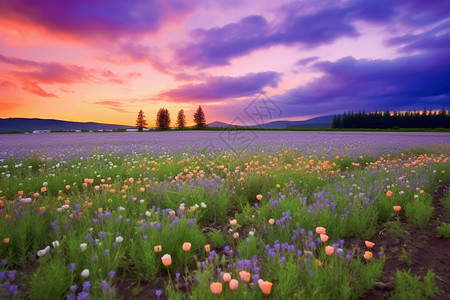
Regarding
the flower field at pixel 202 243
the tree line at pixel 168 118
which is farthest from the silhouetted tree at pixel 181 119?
the flower field at pixel 202 243

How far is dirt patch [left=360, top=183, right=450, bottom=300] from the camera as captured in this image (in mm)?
2205

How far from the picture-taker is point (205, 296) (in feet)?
6.13

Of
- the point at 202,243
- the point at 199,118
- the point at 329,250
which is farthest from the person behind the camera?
the point at 199,118

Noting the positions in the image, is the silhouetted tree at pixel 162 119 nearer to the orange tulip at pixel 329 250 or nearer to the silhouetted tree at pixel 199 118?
the silhouetted tree at pixel 199 118

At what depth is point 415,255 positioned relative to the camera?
9.09ft

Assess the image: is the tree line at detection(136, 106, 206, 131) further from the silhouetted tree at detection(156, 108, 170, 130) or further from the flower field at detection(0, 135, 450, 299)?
the flower field at detection(0, 135, 450, 299)

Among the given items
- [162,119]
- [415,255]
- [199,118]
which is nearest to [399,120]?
[199,118]

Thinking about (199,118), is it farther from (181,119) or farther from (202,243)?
(202,243)

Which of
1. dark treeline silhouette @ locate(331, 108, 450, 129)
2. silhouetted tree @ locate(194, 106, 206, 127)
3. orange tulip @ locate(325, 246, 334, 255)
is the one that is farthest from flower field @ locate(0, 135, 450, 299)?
dark treeline silhouette @ locate(331, 108, 450, 129)

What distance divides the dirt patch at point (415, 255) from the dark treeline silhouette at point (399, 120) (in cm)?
6926

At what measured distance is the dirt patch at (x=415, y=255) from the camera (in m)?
2.21

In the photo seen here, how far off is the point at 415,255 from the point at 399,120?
240ft

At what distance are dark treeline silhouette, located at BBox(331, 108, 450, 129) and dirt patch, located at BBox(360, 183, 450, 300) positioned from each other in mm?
69257

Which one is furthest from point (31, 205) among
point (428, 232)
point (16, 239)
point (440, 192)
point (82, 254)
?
point (440, 192)
